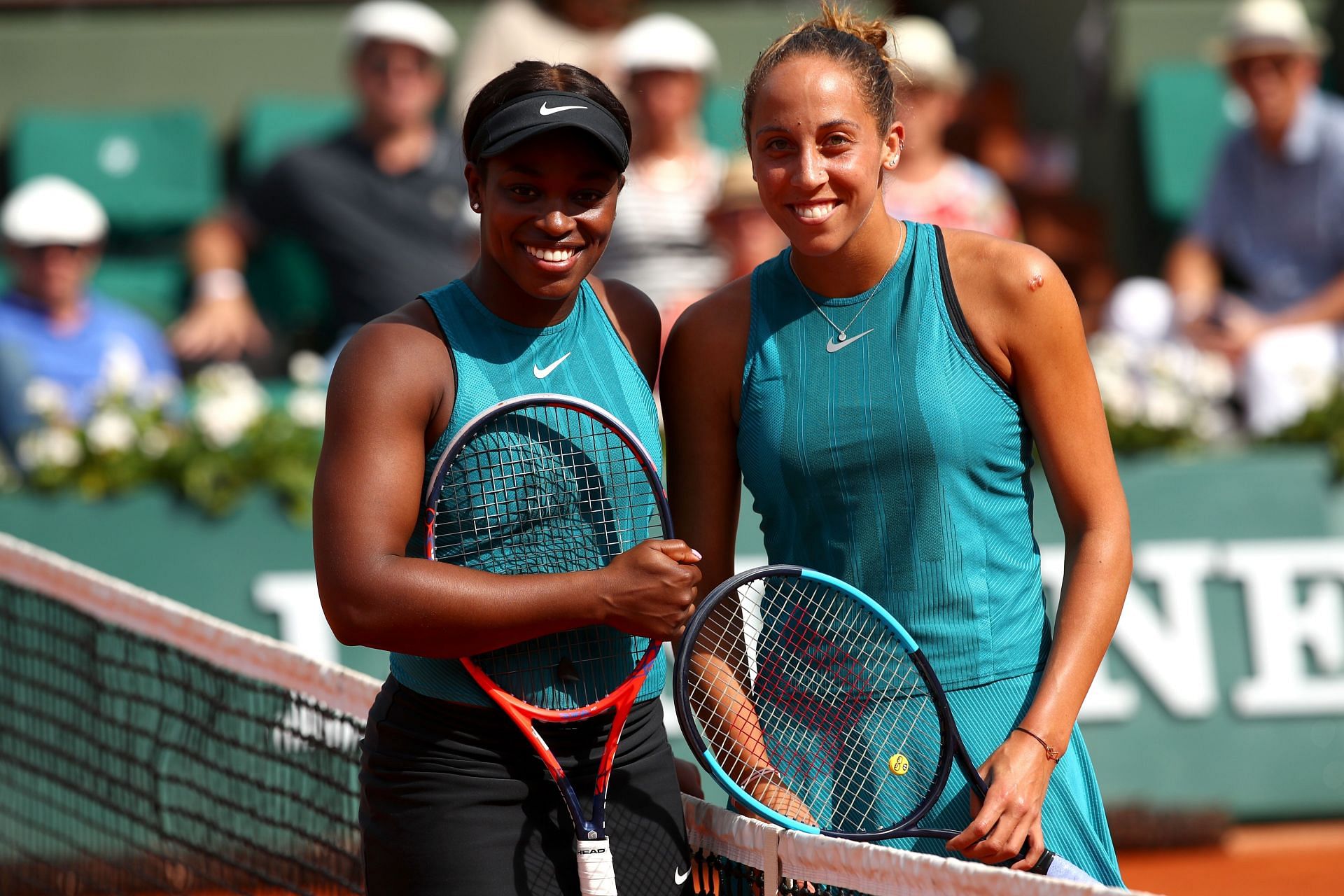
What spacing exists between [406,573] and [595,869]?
43cm

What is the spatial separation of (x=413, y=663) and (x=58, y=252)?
14.8ft

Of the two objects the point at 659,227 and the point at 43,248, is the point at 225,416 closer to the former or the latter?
the point at 43,248

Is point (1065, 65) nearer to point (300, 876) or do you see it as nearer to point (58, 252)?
point (58, 252)

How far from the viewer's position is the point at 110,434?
500cm

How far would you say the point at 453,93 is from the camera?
7531mm

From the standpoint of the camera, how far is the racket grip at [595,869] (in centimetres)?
193

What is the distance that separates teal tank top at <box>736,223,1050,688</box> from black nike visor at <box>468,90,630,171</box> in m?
0.37

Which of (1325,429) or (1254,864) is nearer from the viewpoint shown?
(1254,864)

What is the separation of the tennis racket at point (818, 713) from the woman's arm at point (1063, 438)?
14cm

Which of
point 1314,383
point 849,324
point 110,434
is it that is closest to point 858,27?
point 849,324

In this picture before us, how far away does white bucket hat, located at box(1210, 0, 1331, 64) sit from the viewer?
6113 millimetres

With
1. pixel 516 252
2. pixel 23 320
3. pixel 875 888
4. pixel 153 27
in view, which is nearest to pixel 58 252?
pixel 23 320

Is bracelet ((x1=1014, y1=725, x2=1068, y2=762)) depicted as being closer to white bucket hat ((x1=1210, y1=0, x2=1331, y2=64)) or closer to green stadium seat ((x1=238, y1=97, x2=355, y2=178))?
white bucket hat ((x1=1210, y1=0, x2=1331, y2=64))

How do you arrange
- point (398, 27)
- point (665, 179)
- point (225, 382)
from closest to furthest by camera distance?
point (225, 382), point (665, 179), point (398, 27)
